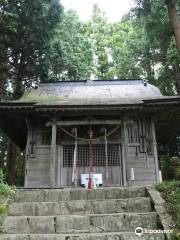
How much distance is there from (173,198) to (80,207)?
1988 millimetres

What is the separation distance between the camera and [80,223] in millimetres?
5672

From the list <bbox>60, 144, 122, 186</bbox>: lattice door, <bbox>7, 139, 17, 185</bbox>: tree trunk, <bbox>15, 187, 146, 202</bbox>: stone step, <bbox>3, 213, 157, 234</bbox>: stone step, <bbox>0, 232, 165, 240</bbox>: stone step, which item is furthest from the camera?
<bbox>7, 139, 17, 185</bbox>: tree trunk

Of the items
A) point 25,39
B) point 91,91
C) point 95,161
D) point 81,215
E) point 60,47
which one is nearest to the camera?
point 81,215

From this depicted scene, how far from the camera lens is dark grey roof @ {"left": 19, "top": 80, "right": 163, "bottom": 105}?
512 inches

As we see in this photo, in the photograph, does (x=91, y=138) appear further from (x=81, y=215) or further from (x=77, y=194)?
(x=81, y=215)

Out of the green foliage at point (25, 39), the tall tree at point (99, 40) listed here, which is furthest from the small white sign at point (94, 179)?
the tall tree at point (99, 40)

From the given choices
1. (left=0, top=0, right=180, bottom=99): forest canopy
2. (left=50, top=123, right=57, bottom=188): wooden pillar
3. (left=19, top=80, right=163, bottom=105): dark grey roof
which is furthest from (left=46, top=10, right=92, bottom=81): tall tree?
(left=50, top=123, right=57, bottom=188): wooden pillar

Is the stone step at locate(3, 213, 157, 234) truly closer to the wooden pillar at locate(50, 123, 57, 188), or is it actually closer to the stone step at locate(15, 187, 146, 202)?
the stone step at locate(15, 187, 146, 202)

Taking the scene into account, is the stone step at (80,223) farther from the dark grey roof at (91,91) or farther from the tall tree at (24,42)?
the tall tree at (24,42)

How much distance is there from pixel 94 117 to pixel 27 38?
8.23 metres

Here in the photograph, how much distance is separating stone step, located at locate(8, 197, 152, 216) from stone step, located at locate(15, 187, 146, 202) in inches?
22.5

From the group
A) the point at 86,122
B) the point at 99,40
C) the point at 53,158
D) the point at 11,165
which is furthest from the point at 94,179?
the point at 99,40

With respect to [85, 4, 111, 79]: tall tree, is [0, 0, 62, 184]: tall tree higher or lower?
lower

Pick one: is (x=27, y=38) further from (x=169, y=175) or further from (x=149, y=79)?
(x=169, y=175)
